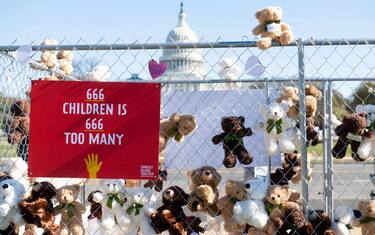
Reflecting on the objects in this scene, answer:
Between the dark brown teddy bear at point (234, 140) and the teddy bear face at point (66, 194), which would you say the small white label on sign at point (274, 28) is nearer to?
the dark brown teddy bear at point (234, 140)

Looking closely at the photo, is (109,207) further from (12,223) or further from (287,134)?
(287,134)

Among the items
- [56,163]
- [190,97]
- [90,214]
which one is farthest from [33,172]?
[190,97]

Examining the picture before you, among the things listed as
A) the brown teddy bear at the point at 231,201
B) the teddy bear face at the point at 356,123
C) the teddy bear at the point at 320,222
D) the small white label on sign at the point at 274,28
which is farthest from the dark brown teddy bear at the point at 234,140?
the small white label on sign at the point at 274,28

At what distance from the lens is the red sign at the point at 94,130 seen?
265 cm

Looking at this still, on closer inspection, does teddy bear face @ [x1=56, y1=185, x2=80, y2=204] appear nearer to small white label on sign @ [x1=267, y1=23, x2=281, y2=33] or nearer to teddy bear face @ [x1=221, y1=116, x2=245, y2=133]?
teddy bear face @ [x1=221, y1=116, x2=245, y2=133]

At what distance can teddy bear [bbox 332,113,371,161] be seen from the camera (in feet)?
10.9

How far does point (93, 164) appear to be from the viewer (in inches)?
104

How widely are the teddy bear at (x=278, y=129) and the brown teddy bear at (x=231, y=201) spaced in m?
0.62

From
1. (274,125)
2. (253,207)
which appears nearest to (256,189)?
(253,207)

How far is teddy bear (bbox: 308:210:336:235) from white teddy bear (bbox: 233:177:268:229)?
10.5 inches

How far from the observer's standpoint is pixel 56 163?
267 centimetres

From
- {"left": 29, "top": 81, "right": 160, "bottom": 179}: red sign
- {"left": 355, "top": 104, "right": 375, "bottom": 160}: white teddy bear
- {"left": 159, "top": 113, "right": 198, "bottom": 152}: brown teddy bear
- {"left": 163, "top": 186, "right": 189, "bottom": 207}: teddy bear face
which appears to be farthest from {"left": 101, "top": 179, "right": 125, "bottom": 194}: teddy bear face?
{"left": 355, "top": 104, "right": 375, "bottom": 160}: white teddy bear

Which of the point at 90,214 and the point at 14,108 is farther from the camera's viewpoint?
the point at 14,108

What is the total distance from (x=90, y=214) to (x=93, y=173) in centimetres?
137
